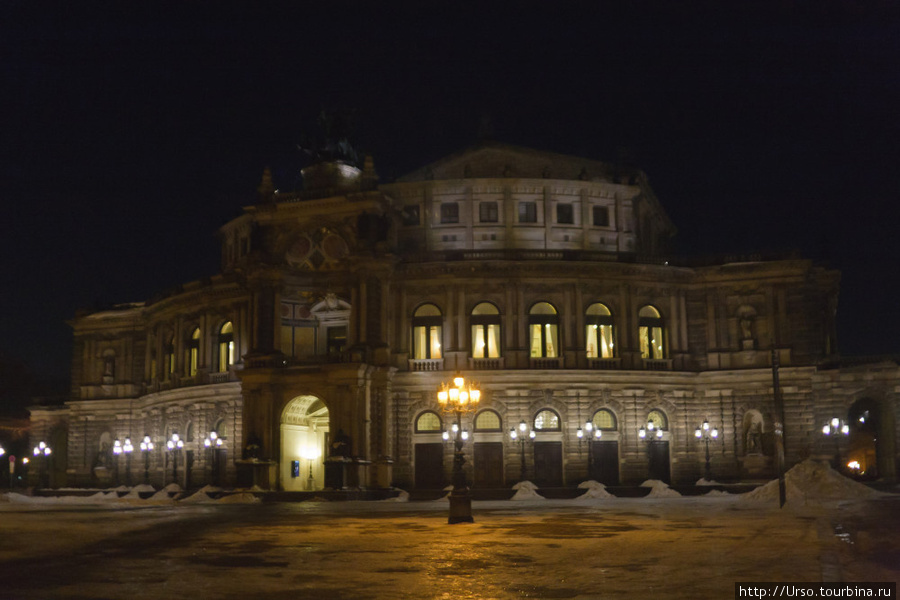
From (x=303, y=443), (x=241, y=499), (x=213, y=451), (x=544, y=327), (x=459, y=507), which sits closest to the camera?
(x=459, y=507)

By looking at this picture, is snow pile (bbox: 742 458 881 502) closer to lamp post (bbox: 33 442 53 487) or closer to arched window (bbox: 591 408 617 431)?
arched window (bbox: 591 408 617 431)

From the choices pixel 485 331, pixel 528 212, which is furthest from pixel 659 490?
pixel 528 212

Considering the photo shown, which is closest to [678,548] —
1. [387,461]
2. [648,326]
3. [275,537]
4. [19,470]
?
[275,537]

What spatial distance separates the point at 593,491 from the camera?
5056 cm

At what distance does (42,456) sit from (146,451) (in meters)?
14.5

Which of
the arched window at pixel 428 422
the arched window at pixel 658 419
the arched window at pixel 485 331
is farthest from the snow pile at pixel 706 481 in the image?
the arched window at pixel 428 422

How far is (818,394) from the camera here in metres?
58.2

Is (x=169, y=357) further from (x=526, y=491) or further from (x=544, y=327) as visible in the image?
(x=526, y=491)

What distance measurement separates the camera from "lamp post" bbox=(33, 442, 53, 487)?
7712cm

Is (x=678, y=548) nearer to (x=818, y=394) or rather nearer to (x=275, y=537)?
(x=275, y=537)

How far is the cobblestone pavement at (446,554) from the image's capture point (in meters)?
16.0

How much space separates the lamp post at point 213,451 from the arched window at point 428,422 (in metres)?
13.6

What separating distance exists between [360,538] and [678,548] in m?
8.49

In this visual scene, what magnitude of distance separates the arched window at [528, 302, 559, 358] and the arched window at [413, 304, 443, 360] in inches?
219
